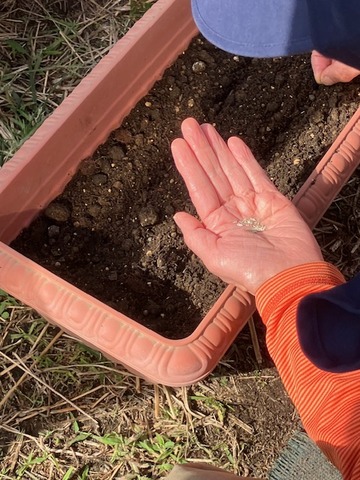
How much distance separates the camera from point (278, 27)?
4.26 feet

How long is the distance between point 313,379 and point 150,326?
1.30 ft

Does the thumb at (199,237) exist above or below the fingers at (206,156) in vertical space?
below

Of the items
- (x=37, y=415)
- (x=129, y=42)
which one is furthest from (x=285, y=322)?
(x=129, y=42)

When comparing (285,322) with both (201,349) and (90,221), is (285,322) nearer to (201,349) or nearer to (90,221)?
(201,349)

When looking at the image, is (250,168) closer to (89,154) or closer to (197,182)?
(197,182)

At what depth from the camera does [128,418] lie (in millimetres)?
1513

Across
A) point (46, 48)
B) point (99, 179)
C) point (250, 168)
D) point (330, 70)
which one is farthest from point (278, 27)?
point (46, 48)

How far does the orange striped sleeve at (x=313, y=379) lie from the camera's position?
108 centimetres

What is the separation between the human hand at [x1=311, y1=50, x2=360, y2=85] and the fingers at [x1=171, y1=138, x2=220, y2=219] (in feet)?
1.47

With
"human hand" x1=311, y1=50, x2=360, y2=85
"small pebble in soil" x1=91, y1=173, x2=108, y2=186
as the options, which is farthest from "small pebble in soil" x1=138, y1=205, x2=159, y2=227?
"human hand" x1=311, y1=50, x2=360, y2=85

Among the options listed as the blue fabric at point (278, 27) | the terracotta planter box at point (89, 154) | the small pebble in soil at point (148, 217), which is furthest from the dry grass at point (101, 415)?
the blue fabric at point (278, 27)

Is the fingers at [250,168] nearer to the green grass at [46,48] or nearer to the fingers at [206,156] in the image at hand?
the fingers at [206,156]

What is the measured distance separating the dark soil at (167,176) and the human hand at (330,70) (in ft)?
0.17

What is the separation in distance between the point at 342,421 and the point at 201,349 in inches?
11.5
